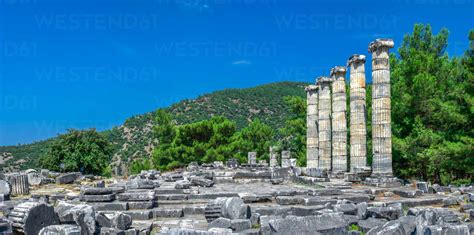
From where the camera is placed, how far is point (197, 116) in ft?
265

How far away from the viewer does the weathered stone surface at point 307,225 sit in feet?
24.1

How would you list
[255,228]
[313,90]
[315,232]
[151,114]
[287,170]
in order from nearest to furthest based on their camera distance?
[315,232]
[255,228]
[287,170]
[313,90]
[151,114]

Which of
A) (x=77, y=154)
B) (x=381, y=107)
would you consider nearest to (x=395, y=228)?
(x=381, y=107)

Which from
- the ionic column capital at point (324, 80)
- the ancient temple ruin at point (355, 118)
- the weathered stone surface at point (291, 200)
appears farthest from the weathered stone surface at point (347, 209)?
the ionic column capital at point (324, 80)

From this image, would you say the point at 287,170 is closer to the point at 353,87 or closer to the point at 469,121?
the point at 353,87

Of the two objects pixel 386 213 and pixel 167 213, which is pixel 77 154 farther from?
pixel 386 213

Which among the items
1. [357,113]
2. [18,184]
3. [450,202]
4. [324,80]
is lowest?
[450,202]

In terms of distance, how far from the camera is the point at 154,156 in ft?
151

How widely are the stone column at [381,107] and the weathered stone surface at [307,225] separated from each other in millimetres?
13957

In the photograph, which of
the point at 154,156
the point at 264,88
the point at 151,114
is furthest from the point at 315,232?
the point at 264,88

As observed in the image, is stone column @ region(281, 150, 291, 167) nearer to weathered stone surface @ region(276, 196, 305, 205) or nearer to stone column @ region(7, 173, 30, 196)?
stone column @ region(7, 173, 30, 196)

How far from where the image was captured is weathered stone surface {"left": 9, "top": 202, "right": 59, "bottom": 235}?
26.4 ft

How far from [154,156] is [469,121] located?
101 ft

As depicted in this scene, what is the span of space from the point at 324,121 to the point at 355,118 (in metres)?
5.37
